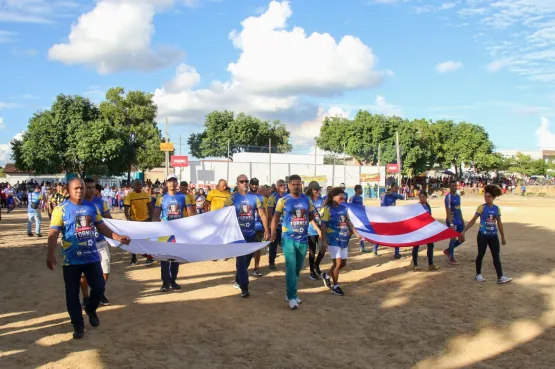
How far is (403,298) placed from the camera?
823 centimetres

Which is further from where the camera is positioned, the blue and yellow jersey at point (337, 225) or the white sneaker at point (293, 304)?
the blue and yellow jersey at point (337, 225)

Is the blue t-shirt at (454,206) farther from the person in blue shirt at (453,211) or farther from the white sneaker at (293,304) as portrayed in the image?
the white sneaker at (293,304)

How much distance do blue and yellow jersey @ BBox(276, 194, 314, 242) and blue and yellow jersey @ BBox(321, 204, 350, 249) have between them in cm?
68

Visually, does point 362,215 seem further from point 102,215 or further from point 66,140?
point 66,140

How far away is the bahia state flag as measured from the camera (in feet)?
32.0

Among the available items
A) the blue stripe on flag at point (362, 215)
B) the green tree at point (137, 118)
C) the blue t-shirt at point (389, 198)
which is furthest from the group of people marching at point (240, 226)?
the green tree at point (137, 118)

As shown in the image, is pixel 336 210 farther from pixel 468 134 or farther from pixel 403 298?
pixel 468 134

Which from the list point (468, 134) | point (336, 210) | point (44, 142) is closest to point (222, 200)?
point (336, 210)

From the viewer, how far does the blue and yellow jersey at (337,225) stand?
8242 mm

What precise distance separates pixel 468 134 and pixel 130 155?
50.1 meters

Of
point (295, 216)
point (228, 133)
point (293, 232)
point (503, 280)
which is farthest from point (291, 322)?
point (228, 133)

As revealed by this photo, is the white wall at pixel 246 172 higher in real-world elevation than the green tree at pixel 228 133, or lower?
lower

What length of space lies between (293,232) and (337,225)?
1.12 metres

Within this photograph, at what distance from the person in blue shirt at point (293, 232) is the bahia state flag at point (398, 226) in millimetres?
2340
